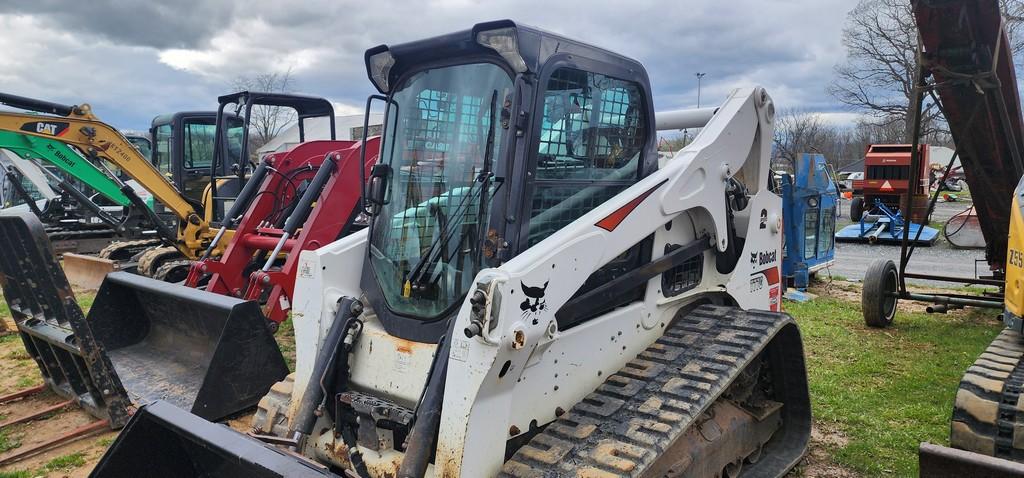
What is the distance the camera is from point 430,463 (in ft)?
9.69

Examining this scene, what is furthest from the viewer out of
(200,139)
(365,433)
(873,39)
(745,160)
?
(873,39)

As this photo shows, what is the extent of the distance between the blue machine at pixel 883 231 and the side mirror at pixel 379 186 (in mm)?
16855

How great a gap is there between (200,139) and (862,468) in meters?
11.4

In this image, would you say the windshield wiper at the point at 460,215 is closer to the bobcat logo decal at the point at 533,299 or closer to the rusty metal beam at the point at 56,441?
the bobcat logo decal at the point at 533,299

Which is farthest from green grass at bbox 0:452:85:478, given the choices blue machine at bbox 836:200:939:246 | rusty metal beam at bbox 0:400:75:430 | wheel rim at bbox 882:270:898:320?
blue machine at bbox 836:200:939:246

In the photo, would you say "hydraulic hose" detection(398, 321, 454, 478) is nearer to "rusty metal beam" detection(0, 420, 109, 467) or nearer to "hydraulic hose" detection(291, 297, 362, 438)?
"hydraulic hose" detection(291, 297, 362, 438)

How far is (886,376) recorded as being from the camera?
6.39 metres

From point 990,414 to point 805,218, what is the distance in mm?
7786

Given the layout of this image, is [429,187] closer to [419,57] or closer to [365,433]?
[419,57]

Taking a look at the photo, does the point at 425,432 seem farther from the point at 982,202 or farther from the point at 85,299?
the point at 85,299

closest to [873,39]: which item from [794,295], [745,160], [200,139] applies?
[794,295]

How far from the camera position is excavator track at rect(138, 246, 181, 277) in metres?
10.2

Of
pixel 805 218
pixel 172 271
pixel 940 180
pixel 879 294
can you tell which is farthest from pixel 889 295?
pixel 172 271

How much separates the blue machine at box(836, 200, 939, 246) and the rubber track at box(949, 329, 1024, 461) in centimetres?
1513
